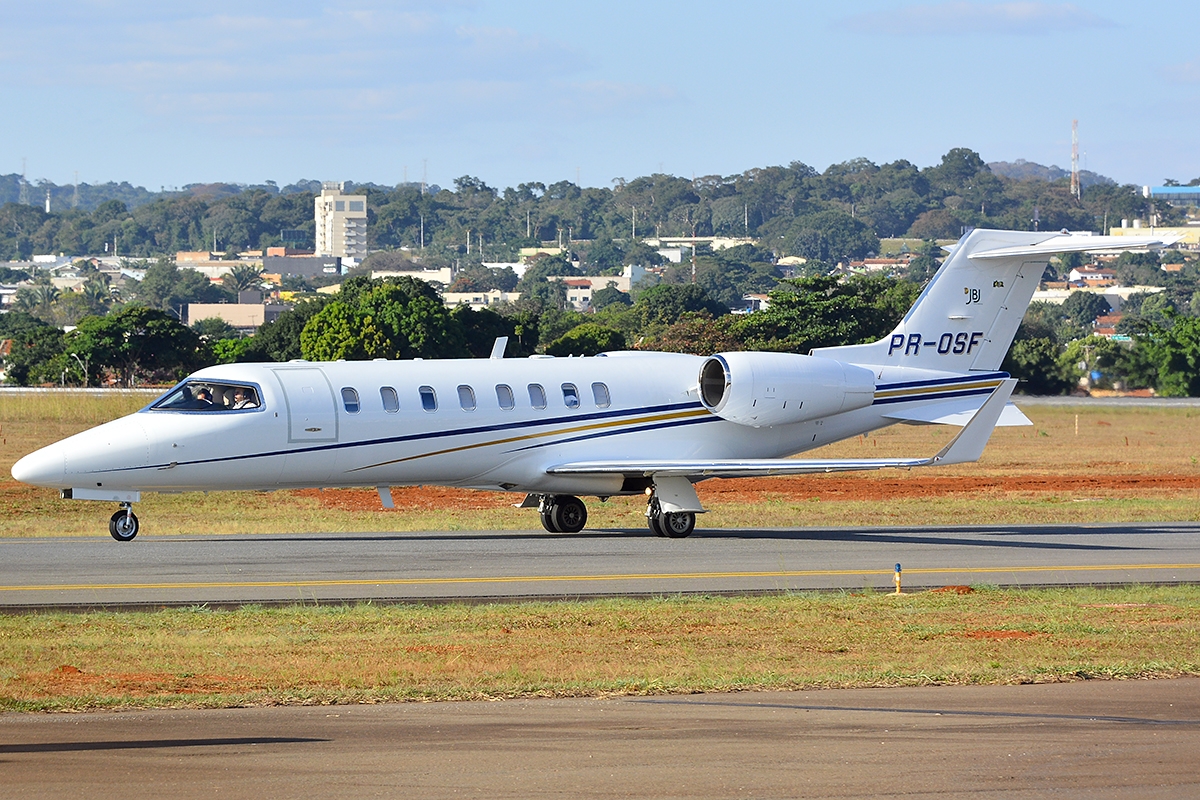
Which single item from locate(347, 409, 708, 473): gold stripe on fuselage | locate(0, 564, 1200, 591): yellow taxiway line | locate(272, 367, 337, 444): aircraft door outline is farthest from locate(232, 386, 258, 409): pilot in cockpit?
locate(0, 564, 1200, 591): yellow taxiway line

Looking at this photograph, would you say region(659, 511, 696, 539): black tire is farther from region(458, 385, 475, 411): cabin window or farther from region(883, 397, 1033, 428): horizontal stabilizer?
region(883, 397, 1033, 428): horizontal stabilizer

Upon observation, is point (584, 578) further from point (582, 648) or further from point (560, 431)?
point (560, 431)

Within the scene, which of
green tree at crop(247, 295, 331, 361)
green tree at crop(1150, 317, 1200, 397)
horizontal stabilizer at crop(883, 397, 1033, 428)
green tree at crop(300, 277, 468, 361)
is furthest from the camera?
green tree at crop(247, 295, 331, 361)

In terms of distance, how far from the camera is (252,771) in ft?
33.4

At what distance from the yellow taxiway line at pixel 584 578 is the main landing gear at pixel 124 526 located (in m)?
4.74

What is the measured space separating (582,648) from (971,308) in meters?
17.4

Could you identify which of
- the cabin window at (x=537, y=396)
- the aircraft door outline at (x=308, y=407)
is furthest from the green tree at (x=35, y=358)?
the aircraft door outline at (x=308, y=407)

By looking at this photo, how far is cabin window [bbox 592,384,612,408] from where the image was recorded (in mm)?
27625

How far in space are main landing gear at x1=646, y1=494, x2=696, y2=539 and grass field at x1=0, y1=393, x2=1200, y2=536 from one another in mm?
2672

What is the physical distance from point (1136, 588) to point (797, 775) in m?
11.3

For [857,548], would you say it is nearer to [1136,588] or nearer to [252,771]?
[1136,588]

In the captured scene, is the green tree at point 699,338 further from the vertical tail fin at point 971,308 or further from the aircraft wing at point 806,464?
the aircraft wing at point 806,464

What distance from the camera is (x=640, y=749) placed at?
10.9 metres

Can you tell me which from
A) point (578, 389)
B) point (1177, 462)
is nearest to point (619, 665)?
point (578, 389)
